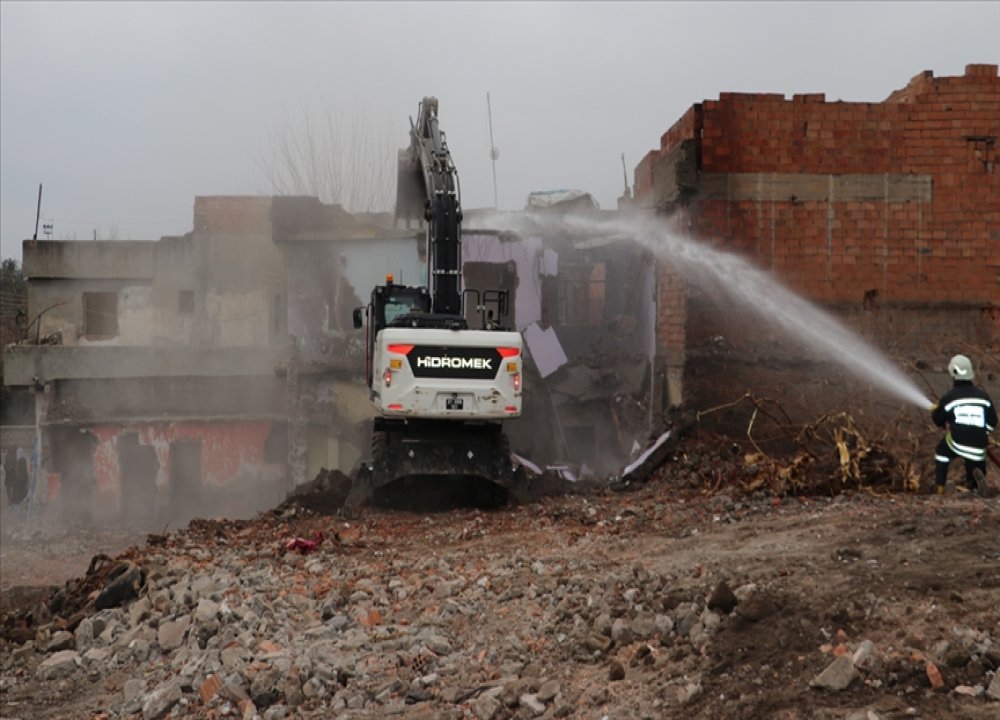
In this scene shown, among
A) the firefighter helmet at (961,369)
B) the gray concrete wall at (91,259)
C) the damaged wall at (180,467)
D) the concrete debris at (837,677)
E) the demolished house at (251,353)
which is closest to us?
the concrete debris at (837,677)

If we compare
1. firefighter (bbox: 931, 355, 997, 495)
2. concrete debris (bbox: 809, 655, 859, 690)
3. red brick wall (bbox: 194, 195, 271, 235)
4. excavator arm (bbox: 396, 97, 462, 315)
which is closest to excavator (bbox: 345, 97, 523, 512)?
excavator arm (bbox: 396, 97, 462, 315)

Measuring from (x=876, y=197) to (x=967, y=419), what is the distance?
455cm

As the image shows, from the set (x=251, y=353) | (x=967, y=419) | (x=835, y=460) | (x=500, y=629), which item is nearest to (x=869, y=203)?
(x=835, y=460)

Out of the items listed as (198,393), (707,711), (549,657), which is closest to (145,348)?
(198,393)

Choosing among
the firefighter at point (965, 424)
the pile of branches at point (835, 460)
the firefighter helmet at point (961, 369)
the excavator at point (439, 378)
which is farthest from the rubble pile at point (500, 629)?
the firefighter helmet at point (961, 369)

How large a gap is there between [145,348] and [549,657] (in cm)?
2054

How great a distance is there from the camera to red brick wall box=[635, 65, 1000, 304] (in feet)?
45.4

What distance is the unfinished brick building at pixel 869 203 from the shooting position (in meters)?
13.8

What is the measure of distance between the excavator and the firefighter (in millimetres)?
4870

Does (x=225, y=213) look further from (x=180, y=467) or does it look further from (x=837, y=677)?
(x=837, y=677)

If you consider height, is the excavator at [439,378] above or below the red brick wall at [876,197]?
below

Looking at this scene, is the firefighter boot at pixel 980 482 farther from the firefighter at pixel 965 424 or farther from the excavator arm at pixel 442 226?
the excavator arm at pixel 442 226

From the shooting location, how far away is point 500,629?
7.35 m

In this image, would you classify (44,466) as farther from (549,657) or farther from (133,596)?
(549,657)
